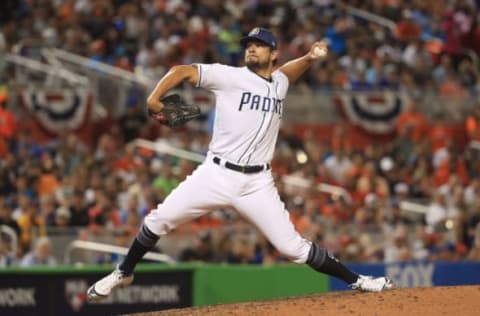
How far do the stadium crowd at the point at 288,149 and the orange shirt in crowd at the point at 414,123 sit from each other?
20mm

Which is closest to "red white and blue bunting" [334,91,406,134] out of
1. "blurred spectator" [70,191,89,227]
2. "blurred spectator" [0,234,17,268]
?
"blurred spectator" [70,191,89,227]

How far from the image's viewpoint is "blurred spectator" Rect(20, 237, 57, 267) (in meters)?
13.6

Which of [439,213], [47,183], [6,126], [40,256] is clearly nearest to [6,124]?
[6,126]

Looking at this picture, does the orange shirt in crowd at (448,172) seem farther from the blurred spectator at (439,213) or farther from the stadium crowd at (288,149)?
the blurred spectator at (439,213)

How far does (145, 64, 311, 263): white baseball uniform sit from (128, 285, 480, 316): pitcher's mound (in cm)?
50

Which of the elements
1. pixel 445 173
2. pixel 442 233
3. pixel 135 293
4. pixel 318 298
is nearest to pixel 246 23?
pixel 445 173

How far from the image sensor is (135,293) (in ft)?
42.3

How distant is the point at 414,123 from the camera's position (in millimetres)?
17953

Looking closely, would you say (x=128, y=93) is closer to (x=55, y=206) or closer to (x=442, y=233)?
(x=55, y=206)

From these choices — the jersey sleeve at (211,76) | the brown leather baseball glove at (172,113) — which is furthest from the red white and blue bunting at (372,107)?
the brown leather baseball glove at (172,113)

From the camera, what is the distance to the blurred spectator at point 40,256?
13.6 meters

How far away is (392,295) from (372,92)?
9015mm

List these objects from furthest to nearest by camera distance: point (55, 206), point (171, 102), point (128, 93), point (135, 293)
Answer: point (128, 93)
point (55, 206)
point (135, 293)
point (171, 102)

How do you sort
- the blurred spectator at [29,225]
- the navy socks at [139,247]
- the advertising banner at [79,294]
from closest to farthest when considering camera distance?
the navy socks at [139,247], the advertising banner at [79,294], the blurred spectator at [29,225]
